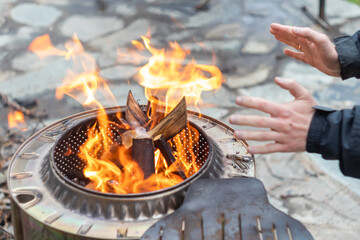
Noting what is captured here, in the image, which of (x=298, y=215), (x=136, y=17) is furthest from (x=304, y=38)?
(x=136, y=17)

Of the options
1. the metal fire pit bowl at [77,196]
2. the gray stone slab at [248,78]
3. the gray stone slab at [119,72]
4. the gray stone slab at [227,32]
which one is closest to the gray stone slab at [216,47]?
the gray stone slab at [227,32]

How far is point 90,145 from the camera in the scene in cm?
224

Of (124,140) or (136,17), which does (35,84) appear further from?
(124,140)

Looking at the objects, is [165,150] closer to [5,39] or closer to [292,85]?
[292,85]

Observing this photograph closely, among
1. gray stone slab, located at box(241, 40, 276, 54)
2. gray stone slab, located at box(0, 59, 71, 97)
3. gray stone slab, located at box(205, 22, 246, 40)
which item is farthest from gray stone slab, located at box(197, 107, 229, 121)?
gray stone slab, located at box(0, 59, 71, 97)

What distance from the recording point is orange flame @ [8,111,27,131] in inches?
152

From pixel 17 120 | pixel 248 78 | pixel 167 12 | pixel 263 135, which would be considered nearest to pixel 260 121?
pixel 263 135

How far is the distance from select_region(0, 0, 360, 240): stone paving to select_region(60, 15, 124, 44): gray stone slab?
13 mm

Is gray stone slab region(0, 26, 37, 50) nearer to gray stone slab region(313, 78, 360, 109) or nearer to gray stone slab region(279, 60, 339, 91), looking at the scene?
gray stone slab region(279, 60, 339, 91)

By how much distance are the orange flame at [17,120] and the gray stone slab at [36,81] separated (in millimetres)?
323

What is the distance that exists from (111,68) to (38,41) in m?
1.27

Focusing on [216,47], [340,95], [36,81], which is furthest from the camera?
[216,47]

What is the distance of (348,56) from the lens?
208 centimetres

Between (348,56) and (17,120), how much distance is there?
10.1 ft
